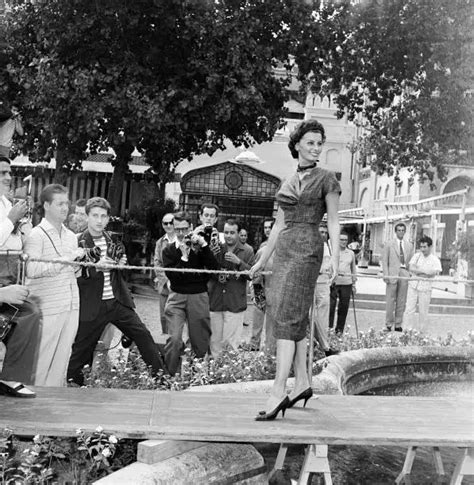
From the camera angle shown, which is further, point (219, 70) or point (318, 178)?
point (219, 70)

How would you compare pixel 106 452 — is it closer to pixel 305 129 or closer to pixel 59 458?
pixel 59 458

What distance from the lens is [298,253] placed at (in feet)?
13.8

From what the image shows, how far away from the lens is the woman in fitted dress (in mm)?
4168

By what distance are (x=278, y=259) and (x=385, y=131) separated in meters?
14.4

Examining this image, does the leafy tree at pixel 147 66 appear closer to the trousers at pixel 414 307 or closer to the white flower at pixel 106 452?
the trousers at pixel 414 307

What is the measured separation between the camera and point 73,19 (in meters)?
15.4

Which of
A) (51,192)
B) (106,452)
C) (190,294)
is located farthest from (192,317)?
(106,452)

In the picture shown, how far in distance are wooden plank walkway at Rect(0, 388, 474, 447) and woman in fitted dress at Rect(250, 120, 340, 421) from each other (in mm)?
276

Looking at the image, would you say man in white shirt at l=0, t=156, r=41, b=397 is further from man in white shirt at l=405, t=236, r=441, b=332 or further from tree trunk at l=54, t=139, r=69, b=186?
tree trunk at l=54, t=139, r=69, b=186

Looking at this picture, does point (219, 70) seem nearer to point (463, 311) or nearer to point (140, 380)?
point (463, 311)

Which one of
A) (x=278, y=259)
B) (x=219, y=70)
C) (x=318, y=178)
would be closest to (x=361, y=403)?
(x=278, y=259)

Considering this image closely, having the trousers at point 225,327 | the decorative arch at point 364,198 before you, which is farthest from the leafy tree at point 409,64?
the decorative arch at point 364,198

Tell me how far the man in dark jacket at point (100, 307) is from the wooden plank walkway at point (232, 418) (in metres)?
1.51

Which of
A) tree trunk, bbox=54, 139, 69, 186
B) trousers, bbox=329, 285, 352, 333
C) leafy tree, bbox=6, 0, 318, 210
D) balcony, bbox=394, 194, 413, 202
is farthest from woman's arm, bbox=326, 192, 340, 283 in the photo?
balcony, bbox=394, 194, 413, 202
